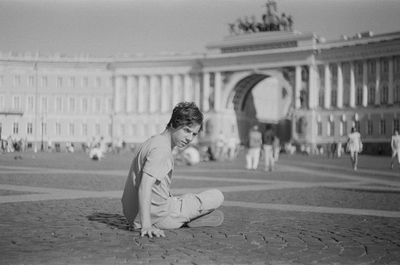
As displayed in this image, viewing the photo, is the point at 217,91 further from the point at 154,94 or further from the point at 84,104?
Answer: the point at 84,104

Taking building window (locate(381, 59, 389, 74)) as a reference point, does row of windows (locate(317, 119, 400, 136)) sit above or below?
below

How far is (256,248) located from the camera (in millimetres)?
5680

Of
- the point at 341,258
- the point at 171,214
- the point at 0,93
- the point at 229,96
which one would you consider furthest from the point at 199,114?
the point at 0,93

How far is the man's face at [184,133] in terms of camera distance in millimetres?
6031

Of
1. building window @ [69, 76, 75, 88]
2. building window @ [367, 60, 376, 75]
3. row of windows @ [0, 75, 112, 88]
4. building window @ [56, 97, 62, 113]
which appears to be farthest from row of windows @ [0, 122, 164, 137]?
building window @ [367, 60, 376, 75]

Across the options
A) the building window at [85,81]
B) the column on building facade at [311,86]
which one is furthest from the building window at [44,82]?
the column on building facade at [311,86]

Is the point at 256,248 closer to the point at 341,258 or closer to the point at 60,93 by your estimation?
the point at 341,258

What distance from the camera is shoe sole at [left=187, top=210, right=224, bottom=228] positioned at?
22.7ft

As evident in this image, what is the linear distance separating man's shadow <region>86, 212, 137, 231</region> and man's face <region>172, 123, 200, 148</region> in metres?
1.18

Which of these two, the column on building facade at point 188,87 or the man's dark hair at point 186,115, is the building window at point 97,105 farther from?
the man's dark hair at point 186,115

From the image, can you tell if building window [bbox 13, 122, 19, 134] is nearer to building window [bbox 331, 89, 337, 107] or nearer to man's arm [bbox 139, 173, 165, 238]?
building window [bbox 331, 89, 337, 107]

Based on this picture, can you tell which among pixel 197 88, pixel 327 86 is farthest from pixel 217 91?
pixel 327 86

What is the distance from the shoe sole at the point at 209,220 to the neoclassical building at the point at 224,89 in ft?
178

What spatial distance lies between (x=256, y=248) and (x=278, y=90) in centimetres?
8909
